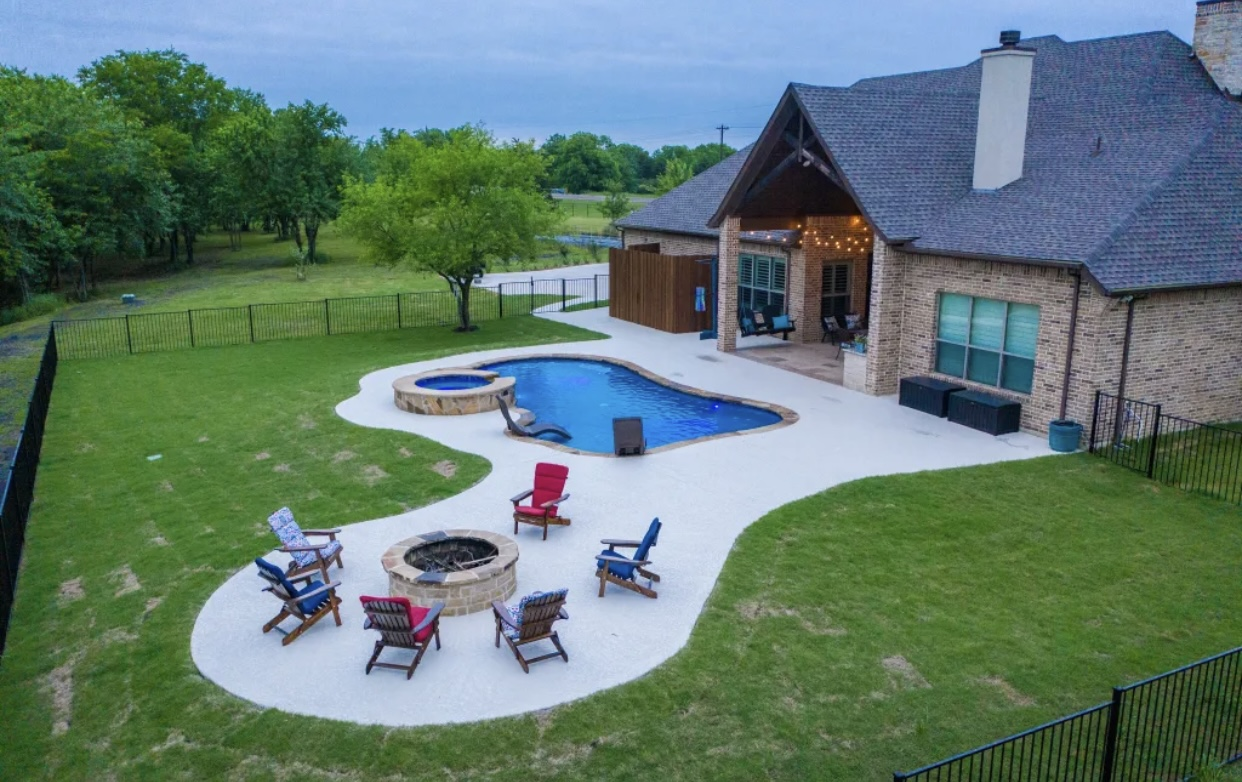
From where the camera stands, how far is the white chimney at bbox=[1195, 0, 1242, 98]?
21562 millimetres

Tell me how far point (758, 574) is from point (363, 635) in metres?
4.92

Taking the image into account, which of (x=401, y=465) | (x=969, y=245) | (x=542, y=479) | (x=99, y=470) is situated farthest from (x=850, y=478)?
(x=99, y=470)

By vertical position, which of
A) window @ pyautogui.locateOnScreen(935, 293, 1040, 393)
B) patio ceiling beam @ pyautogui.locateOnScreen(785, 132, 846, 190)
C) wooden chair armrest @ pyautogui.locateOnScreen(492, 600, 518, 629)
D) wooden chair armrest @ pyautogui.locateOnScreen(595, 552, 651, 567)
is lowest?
wooden chair armrest @ pyautogui.locateOnScreen(492, 600, 518, 629)

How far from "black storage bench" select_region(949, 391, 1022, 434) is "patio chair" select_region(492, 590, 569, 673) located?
1143cm

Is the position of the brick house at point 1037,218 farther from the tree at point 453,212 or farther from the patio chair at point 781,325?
the tree at point 453,212

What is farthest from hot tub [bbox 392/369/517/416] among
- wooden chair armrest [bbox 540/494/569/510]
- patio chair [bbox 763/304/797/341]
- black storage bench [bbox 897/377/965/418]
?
patio chair [bbox 763/304/797/341]

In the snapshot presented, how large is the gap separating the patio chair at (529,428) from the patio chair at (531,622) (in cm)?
865

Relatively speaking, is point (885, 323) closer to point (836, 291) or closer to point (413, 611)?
point (836, 291)

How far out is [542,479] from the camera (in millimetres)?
13922

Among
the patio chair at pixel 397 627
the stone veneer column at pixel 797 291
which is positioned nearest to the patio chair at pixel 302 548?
the patio chair at pixel 397 627

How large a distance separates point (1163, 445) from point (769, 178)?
37.4 ft

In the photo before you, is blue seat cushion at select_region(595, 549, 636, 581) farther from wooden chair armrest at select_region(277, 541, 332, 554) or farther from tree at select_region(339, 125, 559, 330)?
tree at select_region(339, 125, 559, 330)

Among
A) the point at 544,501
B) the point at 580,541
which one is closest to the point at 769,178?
the point at 544,501

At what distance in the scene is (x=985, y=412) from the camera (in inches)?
712
